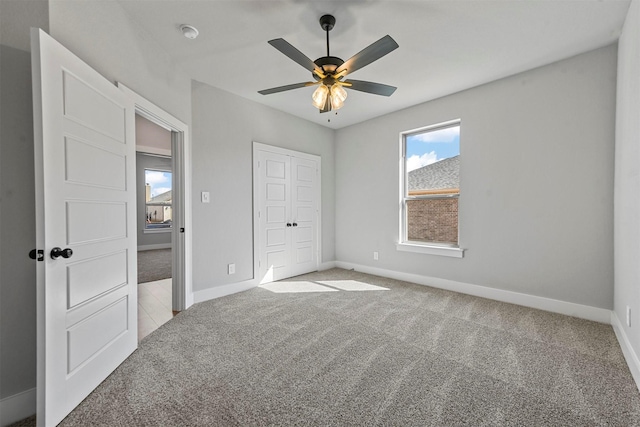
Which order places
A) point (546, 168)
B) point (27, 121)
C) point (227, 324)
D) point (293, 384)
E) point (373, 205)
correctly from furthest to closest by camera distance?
point (373, 205), point (546, 168), point (227, 324), point (293, 384), point (27, 121)

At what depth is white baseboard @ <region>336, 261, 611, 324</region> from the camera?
2.68 metres

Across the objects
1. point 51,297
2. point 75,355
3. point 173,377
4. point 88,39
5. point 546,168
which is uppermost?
point 88,39

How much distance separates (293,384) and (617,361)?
2.39m

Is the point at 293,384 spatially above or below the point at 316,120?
below

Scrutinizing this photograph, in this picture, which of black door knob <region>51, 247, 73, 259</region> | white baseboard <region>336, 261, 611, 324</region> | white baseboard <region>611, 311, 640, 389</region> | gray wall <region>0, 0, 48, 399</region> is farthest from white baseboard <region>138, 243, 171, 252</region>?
white baseboard <region>611, 311, 640, 389</region>

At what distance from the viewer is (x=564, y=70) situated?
Answer: 2793 mm

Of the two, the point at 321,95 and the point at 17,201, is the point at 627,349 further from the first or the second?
the point at 17,201

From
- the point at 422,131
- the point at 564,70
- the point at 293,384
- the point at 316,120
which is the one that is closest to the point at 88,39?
the point at 293,384

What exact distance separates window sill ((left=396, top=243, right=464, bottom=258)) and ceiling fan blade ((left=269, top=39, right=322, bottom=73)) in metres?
2.90

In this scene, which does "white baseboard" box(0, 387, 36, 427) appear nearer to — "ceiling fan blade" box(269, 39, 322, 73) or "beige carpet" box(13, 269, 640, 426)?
"beige carpet" box(13, 269, 640, 426)

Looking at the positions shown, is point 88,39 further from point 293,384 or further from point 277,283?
point 277,283

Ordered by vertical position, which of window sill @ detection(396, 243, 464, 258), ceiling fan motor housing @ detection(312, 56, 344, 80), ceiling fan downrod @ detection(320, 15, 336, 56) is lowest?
window sill @ detection(396, 243, 464, 258)

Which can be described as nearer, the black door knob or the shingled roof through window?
the black door knob

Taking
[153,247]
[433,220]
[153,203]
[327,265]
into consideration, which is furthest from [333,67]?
[153,247]
